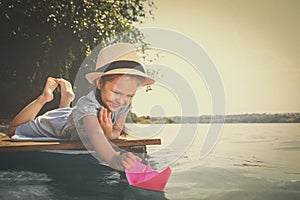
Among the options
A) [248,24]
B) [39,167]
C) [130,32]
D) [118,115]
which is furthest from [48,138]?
[248,24]

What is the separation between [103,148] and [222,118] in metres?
0.50

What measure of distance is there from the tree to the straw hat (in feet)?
0.19

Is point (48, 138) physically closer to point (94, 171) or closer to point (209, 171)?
point (94, 171)

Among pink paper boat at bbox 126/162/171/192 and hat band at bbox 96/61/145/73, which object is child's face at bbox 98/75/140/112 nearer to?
hat band at bbox 96/61/145/73

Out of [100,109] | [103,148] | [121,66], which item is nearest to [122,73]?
[121,66]

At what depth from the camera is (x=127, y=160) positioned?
1796mm

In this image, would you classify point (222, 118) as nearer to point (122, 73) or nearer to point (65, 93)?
point (122, 73)

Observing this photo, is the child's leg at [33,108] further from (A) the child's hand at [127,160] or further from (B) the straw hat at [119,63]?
(A) the child's hand at [127,160]

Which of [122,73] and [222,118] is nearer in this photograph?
[122,73]

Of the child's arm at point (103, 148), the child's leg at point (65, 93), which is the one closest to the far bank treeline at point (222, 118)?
the child's arm at point (103, 148)

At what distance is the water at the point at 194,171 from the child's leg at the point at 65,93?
199mm

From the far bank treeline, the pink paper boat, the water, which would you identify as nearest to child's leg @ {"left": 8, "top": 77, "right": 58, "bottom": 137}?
the water

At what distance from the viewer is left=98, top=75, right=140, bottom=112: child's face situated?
1807 millimetres

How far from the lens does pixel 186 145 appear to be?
185cm
